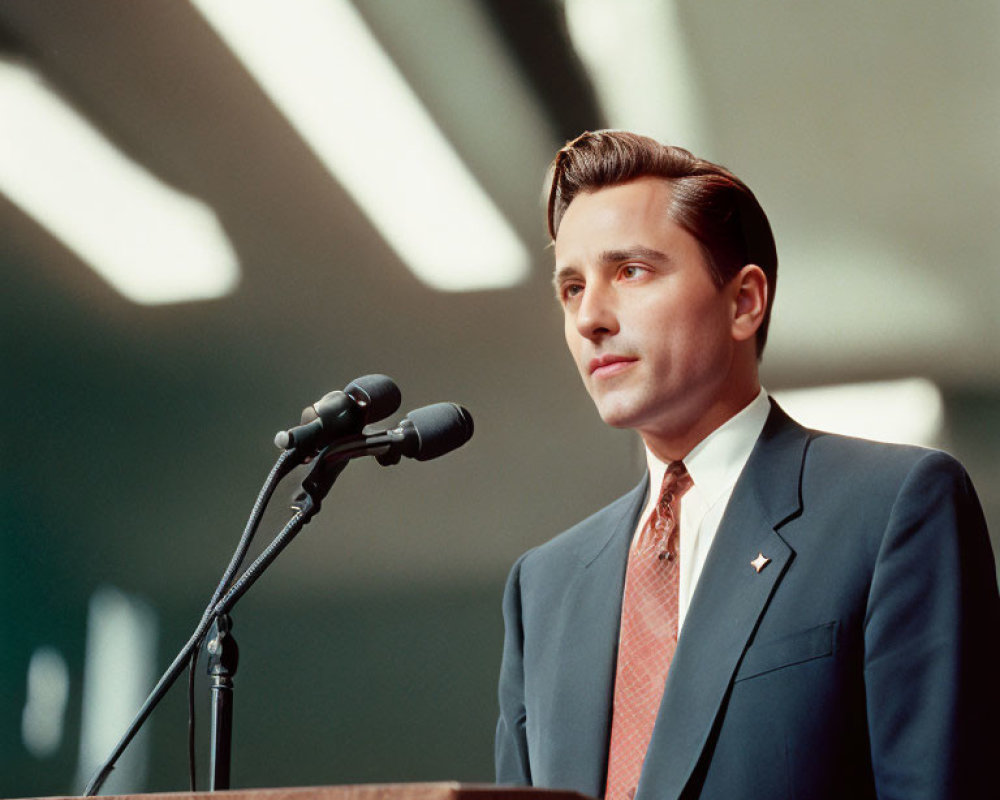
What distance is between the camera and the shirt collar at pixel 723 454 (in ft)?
5.53

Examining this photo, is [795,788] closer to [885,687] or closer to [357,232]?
[885,687]

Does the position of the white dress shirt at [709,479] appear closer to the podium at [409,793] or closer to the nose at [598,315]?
the nose at [598,315]

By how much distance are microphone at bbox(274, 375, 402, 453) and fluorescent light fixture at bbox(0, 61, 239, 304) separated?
207cm

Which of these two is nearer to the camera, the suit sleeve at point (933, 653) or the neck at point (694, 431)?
the suit sleeve at point (933, 653)

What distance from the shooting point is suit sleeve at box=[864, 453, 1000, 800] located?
1382 millimetres

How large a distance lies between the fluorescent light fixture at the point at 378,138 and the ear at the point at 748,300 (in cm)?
149

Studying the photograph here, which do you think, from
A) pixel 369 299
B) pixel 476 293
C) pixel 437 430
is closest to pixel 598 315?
pixel 437 430

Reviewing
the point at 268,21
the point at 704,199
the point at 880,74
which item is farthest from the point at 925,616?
the point at 268,21

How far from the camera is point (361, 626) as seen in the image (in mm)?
3143

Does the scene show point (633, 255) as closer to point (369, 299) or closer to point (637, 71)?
point (637, 71)

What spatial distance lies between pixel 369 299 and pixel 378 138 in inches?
17.0

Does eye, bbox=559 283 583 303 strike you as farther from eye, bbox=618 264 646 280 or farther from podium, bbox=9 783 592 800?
podium, bbox=9 783 592 800

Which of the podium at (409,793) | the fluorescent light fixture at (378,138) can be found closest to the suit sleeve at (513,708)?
the podium at (409,793)

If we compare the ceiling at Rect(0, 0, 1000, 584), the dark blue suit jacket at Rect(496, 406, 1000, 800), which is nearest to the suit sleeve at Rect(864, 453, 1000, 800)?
the dark blue suit jacket at Rect(496, 406, 1000, 800)
